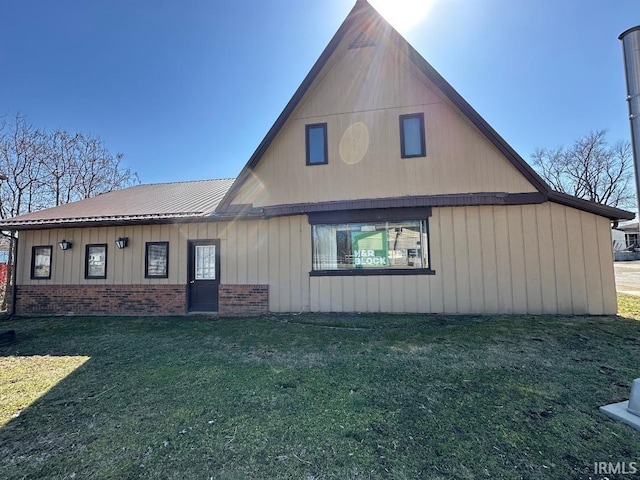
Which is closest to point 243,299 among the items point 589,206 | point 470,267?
point 470,267

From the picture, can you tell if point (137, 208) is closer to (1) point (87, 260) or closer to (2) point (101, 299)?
(1) point (87, 260)

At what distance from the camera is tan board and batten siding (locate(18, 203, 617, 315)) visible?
716cm

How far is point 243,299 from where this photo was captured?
8.45m

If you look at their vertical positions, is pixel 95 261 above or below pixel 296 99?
below

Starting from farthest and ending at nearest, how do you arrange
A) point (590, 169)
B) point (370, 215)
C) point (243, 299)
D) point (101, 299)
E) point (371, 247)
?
point (590, 169)
point (101, 299)
point (243, 299)
point (371, 247)
point (370, 215)

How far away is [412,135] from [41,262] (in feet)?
40.0

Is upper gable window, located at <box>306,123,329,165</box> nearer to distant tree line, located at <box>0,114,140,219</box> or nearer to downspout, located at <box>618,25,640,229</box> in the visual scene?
downspout, located at <box>618,25,640,229</box>

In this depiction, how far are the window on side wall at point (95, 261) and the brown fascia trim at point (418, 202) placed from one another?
555 cm

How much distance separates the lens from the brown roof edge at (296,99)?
786cm

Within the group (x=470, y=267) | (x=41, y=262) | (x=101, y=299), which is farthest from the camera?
(x=41, y=262)

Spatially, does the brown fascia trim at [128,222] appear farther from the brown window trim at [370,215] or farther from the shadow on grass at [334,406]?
the shadow on grass at [334,406]

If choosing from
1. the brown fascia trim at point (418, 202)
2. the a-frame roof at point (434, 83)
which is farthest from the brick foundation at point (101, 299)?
the brown fascia trim at point (418, 202)

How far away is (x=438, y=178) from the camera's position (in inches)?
300

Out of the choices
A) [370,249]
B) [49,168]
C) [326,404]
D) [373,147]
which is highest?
[49,168]
